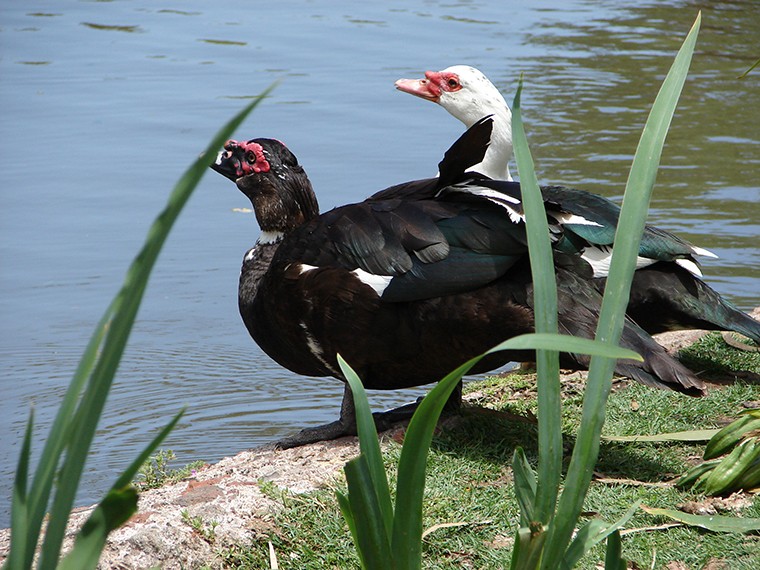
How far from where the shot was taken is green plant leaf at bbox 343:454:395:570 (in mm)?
1966

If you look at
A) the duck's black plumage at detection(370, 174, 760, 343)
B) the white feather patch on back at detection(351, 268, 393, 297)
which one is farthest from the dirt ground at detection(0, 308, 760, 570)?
the duck's black plumage at detection(370, 174, 760, 343)

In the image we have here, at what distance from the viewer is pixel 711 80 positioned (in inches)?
444

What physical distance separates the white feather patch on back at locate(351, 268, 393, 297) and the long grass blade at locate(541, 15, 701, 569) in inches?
66.2

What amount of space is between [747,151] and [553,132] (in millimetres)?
1573

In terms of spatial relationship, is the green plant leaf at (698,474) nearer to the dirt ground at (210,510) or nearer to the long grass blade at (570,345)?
the dirt ground at (210,510)

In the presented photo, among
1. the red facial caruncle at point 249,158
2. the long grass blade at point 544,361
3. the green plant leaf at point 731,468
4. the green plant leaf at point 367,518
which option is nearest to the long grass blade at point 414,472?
the green plant leaf at point 367,518

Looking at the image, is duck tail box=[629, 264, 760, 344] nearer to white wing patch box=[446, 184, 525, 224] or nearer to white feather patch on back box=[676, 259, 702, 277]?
white feather patch on back box=[676, 259, 702, 277]

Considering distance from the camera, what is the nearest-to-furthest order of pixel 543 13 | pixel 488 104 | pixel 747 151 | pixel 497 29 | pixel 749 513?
pixel 749 513, pixel 488 104, pixel 747 151, pixel 497 29, pixel 543 13

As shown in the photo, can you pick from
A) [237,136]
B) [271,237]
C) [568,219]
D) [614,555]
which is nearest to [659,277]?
[568,219]

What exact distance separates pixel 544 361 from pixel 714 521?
3.67ft

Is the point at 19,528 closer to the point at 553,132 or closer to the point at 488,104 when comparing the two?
the point at 488,104

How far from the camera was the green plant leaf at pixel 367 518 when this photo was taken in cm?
197

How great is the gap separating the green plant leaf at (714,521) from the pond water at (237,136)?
85.9 inches

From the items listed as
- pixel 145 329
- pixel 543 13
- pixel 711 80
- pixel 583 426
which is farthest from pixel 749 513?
pixel 543 13
